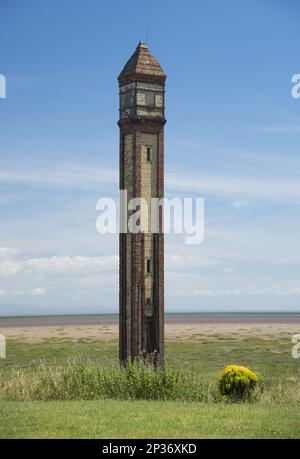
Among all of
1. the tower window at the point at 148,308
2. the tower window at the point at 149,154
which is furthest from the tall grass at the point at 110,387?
the tower window at the point at 149,154

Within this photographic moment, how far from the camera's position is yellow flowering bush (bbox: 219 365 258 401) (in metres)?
20.7

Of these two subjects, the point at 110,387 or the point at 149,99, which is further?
the point at 149,99

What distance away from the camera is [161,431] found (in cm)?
1455

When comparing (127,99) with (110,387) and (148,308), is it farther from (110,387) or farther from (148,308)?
(110,387)

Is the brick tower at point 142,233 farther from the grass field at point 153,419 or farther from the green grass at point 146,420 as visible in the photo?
the green grass at point 146,420

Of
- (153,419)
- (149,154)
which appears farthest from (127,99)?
(153,419)

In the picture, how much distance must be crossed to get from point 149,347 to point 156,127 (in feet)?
28.7

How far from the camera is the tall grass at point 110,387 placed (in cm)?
2038

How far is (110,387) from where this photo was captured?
67.9 feet

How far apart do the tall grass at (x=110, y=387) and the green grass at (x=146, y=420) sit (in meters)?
1.71

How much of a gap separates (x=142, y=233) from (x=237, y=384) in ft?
24.6
